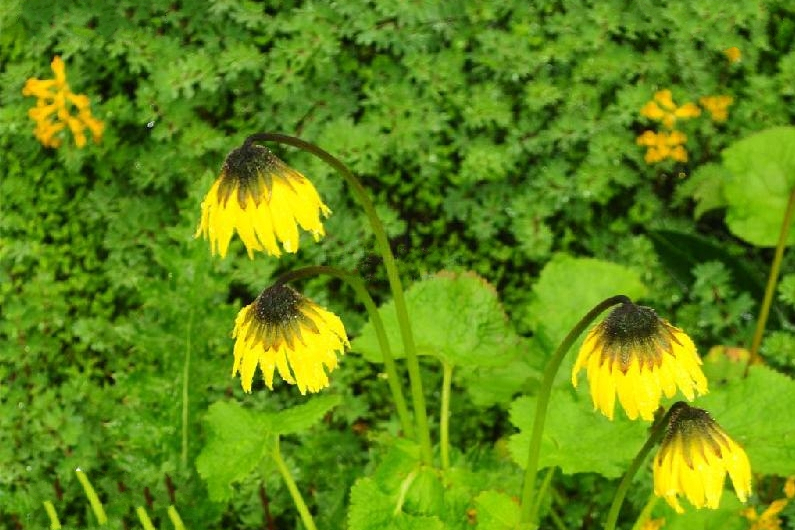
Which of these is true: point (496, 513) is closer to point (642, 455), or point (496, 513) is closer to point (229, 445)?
point (642, 455)

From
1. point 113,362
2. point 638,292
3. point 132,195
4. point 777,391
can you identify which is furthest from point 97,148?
point 777,391

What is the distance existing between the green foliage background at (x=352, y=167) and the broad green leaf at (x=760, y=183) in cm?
11


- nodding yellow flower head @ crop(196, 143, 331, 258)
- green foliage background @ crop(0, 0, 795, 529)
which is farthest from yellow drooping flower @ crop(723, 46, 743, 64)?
nodding yellow flower head @ crop(196, 143, 331, 258)

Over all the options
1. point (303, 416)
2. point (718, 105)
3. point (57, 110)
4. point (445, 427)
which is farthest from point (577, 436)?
point (57, 110)

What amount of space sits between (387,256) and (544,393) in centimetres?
42

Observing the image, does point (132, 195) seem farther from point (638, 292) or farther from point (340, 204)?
point (638, 292)

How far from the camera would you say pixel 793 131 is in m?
2.84

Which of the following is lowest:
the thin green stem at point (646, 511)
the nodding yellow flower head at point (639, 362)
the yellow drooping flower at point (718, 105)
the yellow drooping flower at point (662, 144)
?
the thin green stem at point (646, 511)

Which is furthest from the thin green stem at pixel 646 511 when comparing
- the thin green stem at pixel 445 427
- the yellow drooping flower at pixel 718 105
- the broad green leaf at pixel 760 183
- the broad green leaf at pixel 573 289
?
the yellow drooping flower at pixel 718 105

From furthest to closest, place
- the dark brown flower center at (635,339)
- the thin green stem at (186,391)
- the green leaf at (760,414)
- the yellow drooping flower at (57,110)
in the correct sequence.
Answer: the yellow drooping flower at (57,110), the thin green stem at (186,391), the green leaf at (760,414), the dark brown flower center at (635,339)

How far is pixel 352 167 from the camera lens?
285cm

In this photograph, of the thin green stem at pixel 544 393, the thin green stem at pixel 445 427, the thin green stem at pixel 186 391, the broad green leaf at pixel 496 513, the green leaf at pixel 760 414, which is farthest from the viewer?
the thin green stem at pixel 186 391

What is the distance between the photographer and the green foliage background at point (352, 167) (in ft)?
9.26

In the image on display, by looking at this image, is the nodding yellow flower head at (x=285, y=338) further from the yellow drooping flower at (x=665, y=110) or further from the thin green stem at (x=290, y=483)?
the yellow drooping flower at (x=665, y=110)
